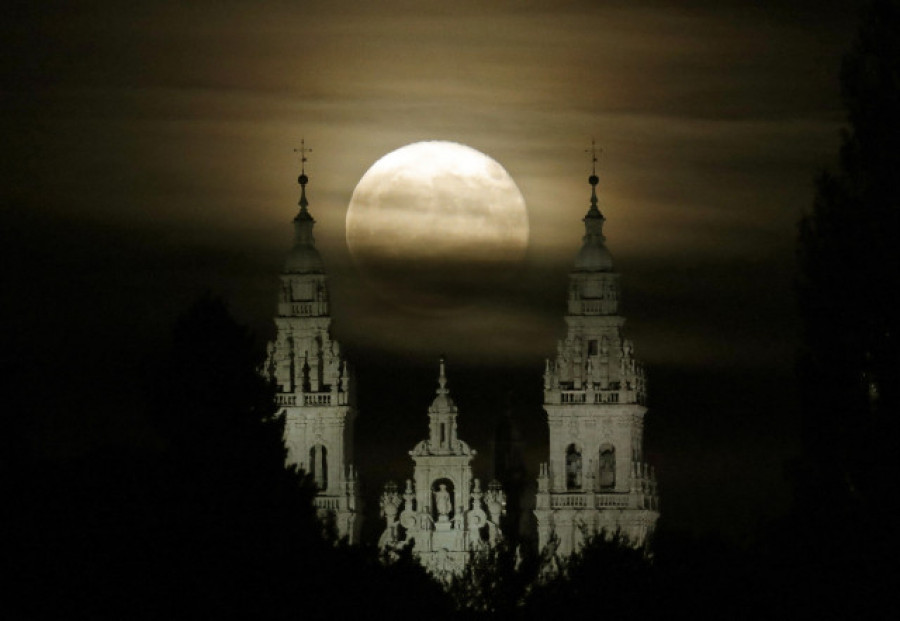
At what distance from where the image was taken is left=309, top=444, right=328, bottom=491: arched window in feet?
566

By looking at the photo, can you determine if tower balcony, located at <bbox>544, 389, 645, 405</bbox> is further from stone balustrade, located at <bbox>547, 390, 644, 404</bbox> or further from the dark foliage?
the dark foliage

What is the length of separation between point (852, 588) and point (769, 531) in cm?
271

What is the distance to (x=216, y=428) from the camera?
126 meters

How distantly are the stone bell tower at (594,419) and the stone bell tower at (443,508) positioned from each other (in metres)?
2.58

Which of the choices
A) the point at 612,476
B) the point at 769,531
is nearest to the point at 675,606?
the point at 769,531

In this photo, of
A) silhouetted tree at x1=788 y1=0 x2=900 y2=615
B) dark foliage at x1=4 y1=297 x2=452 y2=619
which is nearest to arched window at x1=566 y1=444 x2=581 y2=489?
dark foliage at x1=4 y1=297 x2=452 y2=619

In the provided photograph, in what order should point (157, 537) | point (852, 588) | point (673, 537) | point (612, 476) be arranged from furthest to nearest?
point (612, 476) < point (673, 537) < point (157, 537) < point (852, 588)

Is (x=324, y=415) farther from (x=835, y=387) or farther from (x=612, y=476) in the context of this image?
(x=835, y=387)

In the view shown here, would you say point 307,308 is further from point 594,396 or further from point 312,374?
point 594,396

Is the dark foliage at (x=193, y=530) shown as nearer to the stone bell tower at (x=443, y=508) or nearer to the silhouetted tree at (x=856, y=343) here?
the silhouetted tree at (x=856, y=343)

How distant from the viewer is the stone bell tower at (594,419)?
16888 centimetres

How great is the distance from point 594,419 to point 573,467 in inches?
90.6

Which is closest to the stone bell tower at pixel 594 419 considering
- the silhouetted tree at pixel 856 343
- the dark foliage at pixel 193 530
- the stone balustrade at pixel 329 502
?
the stone balustrade at pixel 329 502

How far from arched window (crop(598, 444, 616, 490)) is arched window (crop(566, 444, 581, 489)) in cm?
78
